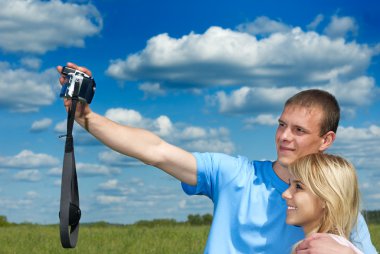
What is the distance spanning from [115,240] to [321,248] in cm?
924

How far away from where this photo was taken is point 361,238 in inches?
174

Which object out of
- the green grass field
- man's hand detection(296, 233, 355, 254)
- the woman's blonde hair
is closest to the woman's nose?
the woman's blonde hair

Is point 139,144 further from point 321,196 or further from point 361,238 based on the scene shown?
point 361,238

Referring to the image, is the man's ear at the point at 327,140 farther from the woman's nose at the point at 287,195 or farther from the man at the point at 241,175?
the woman's nose at the point at 287,195

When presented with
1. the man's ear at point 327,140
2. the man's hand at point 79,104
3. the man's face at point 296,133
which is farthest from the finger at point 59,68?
the man's ear at point 327,140

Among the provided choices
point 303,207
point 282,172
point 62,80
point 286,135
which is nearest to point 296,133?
point 286,135

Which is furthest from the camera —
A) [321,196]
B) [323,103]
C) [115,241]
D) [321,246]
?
[115,241]

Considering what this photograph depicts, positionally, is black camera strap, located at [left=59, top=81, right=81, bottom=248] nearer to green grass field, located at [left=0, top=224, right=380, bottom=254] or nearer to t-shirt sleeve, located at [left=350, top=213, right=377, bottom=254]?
t-shirt sleeve, located at [left=350, top=213, right=377, bottom=254]

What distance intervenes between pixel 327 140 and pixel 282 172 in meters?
0.43

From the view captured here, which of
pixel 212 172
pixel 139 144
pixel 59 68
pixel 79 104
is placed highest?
pixel 59 68

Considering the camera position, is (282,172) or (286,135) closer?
(286,135)

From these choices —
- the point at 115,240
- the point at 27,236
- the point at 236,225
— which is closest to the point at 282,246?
the point at 236,225

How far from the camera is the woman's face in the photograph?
4094 mm

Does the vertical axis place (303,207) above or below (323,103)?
below
